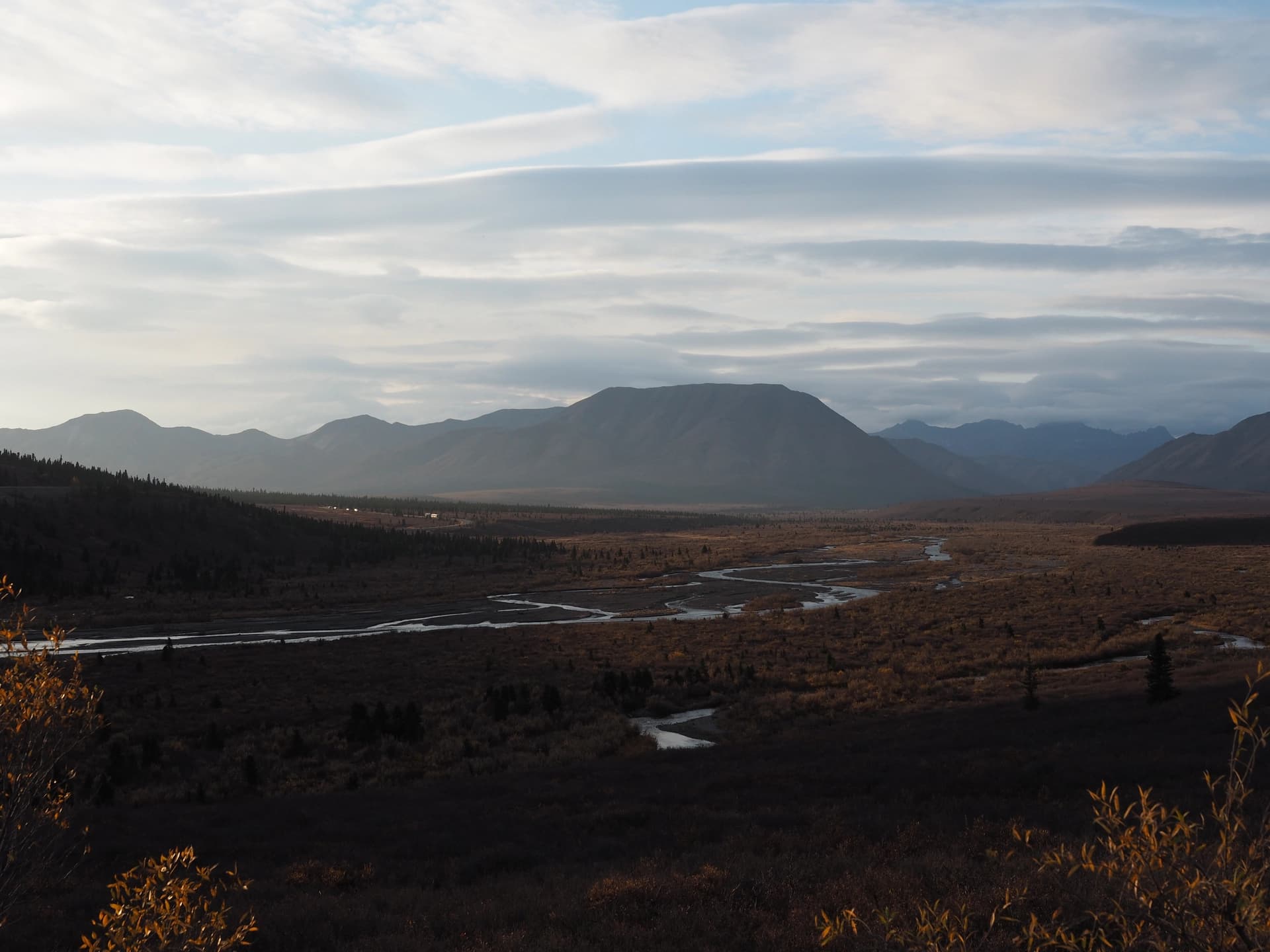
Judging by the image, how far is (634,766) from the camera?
21.2 m

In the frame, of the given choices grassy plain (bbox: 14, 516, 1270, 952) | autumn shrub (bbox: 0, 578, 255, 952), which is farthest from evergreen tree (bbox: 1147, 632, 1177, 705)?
autumn shrub (bbox: 0, 578, 255, 952)

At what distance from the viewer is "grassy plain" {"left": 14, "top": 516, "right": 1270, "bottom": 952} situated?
36.7ft

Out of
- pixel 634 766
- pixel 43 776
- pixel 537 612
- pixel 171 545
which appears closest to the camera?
pixel 43 776

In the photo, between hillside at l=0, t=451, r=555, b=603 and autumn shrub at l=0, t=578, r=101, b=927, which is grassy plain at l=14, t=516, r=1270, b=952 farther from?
hillside at l=0, t=451, r=555, b=603

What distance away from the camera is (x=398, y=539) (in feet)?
373

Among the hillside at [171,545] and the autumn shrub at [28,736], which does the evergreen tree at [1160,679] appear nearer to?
the autumn shrub at [28,736]

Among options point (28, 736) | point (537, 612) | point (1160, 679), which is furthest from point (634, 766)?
point (537, 612)

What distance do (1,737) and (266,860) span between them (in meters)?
8.87

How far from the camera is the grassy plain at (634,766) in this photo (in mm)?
11180

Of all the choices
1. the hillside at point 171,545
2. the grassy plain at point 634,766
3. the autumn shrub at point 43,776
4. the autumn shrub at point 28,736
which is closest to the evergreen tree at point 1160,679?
the grassy plain at point 634,766

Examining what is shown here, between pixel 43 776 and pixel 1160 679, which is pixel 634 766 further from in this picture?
pixel 43 776

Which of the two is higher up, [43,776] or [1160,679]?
[43,776]

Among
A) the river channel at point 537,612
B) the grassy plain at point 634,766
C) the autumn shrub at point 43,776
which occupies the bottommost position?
the river channel at point 537,612

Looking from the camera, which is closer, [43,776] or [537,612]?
[43,776]
